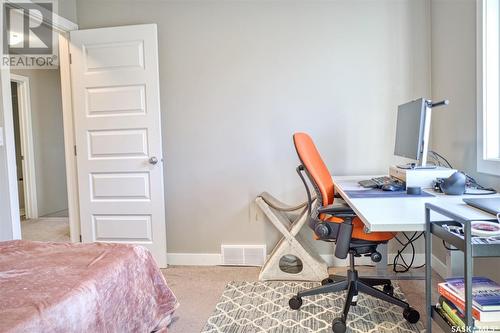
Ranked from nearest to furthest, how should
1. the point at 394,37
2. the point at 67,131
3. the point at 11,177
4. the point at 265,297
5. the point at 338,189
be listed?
the point at 338,189 < the point at 265,297 < the point at 11,177 < the point at 394,37 < the point at 67,131

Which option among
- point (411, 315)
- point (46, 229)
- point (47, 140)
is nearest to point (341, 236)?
point (411, 315)

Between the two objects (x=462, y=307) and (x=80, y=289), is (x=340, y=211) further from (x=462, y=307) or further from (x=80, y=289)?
(x=80, y=289)

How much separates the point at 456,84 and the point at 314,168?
1.24 m

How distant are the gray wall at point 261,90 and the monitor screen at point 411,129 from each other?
48 cm

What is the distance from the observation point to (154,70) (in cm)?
275

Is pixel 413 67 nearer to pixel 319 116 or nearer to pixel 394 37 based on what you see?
pixel 394 37

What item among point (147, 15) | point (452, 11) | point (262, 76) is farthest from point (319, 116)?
point (147, 15)

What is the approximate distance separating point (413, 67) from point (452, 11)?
A: 1.62 feet

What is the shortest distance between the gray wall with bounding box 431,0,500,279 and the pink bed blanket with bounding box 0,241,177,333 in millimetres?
1866

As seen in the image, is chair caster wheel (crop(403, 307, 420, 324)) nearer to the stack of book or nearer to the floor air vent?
the stack of book

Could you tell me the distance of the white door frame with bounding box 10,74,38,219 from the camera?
188 inches

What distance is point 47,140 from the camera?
517 cm

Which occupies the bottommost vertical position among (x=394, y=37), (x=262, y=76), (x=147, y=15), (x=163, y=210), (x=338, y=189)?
(x=163, y=210)

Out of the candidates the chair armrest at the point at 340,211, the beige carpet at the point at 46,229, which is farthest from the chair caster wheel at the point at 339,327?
the beige carpet at the point at 46,229
